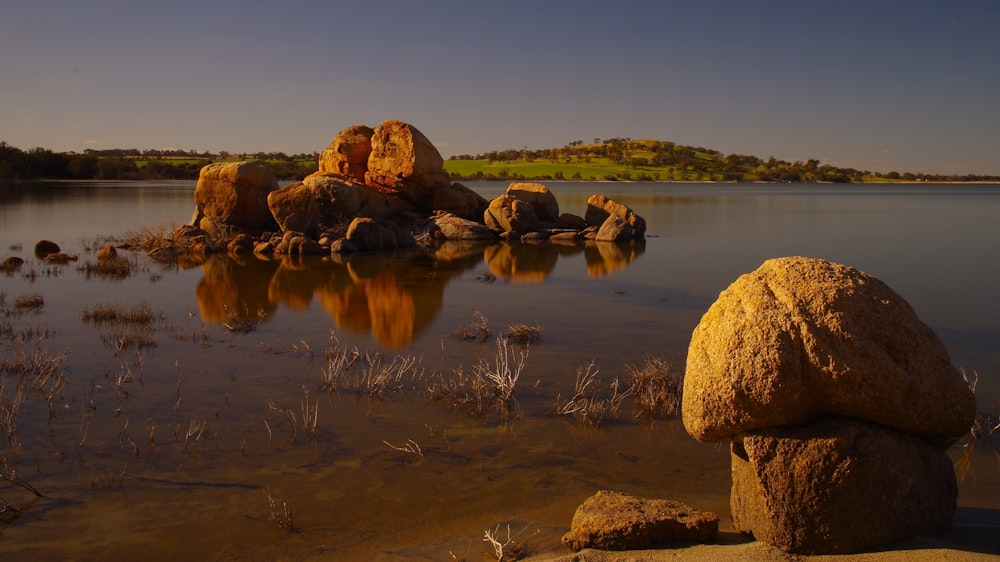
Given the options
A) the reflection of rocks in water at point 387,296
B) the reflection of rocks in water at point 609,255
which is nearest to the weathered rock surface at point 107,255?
the reflection of rocks in water at point 387,296

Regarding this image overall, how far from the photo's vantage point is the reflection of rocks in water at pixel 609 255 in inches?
910

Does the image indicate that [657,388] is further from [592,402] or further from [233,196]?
[233,196]

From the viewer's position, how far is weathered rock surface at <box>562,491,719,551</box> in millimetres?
5066

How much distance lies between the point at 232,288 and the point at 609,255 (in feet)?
46.3

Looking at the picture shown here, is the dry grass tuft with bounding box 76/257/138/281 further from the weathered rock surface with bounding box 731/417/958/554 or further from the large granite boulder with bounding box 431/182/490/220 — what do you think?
the weathered rock surface with bounding box 731/417/958/554

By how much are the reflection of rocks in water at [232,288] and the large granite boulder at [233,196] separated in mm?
4372

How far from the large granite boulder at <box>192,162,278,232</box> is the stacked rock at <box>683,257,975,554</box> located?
27.5 metres

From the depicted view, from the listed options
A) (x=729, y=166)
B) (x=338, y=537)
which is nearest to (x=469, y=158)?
(x=729, y=166)

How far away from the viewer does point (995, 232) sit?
3509cm

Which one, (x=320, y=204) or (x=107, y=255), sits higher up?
(x=320, y=204)

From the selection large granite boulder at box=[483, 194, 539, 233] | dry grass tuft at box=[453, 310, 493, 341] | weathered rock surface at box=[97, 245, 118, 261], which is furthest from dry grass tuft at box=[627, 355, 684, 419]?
large granite boulder at box=[483, 194, 539, 233]

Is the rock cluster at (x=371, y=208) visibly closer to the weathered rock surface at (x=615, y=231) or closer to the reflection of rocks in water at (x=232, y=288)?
the weathered rock surface at (x=615, y=231)

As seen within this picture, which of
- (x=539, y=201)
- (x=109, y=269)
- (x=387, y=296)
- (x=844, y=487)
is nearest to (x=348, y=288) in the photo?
(x=387, y=296)

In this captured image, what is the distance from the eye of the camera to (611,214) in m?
34.4
